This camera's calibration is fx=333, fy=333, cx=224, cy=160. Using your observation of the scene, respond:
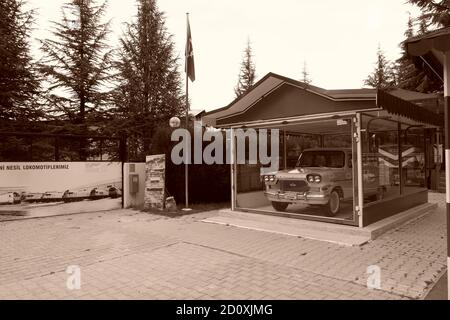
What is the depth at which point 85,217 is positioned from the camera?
10.3 m

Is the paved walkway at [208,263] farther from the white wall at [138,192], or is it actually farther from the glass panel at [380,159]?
the white wall at [138,192]

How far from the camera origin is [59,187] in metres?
10.6

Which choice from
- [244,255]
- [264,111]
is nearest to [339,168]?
[264,111]

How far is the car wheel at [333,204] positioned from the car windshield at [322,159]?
2.85 feet

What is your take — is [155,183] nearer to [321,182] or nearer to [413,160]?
[321,182]

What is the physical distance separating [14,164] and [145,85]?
11.7 m

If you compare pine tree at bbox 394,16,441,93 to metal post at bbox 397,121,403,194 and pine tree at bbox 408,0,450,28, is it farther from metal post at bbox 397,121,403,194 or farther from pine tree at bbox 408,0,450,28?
metal post at bbox 397,121,403,194

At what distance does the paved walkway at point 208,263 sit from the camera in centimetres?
432

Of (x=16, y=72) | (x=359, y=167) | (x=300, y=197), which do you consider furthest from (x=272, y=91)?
(x=16, y=72)

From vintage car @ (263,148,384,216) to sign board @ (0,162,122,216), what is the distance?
570 centimetres

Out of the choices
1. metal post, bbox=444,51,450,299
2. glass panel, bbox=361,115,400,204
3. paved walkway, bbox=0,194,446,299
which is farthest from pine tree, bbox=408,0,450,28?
metal post, bbox=444,51,450,299

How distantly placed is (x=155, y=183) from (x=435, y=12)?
18644mm

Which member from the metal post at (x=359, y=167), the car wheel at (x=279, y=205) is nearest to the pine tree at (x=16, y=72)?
the car wheel at (x=279, y=205)
